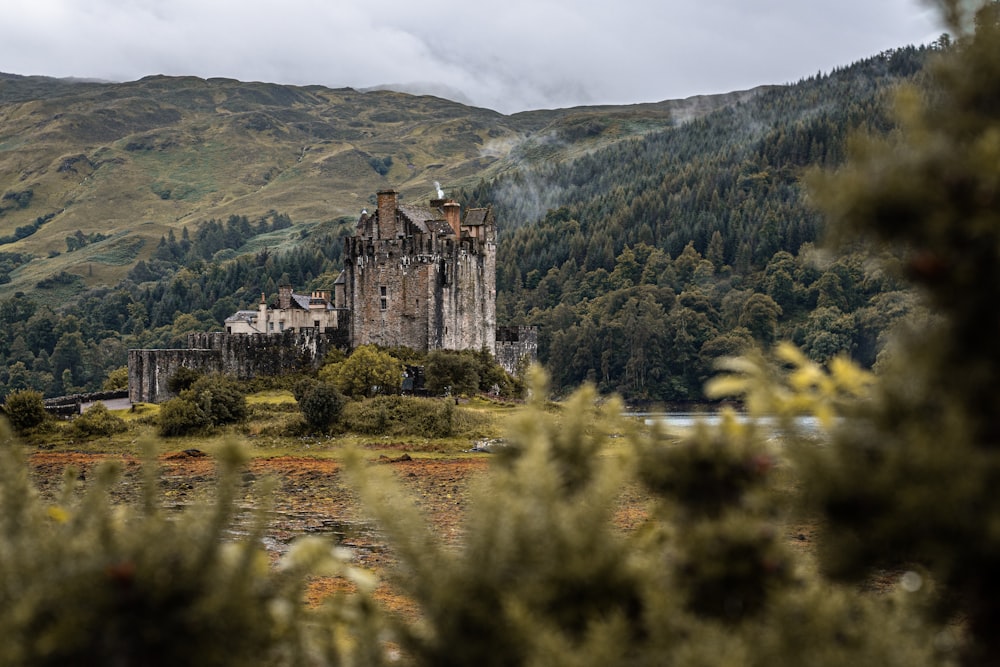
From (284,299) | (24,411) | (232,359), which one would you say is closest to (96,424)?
(24,411)

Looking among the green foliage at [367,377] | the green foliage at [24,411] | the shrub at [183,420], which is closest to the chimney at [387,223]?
the green foliage at [367,377]

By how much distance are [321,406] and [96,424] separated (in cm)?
1131

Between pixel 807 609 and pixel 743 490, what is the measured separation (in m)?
0.63

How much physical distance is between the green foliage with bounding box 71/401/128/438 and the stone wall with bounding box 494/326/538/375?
26779mm

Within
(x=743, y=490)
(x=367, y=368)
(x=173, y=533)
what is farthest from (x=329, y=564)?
(x=367, y=368)

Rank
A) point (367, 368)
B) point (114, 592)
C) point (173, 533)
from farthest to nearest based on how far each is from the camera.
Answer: point (367, 368) → point (173, 533) → point (114, 592)

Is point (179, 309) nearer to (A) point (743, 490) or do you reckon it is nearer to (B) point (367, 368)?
(B) point (367, 368)

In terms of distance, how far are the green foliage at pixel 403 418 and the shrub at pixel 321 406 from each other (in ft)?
3.80

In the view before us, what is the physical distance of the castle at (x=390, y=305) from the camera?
7169 cm

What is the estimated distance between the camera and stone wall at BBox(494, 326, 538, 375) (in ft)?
260

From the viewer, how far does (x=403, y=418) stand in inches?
2317

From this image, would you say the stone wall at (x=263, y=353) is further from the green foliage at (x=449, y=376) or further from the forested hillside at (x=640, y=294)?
the forested hillside at (x=640, y=294)

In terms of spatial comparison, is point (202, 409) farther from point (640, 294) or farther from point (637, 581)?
point (640, 294)

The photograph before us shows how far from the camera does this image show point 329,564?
20.3 feet
